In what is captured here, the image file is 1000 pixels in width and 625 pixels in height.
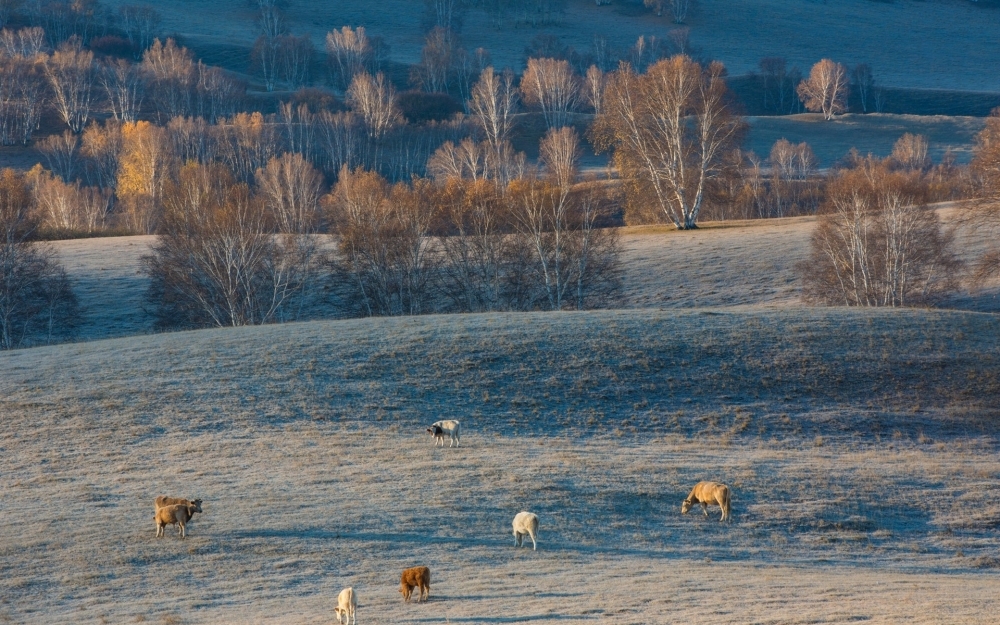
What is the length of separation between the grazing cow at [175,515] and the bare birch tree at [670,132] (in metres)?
59.5

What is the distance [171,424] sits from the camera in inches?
1272

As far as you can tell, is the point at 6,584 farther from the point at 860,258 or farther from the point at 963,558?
the point at 860,258

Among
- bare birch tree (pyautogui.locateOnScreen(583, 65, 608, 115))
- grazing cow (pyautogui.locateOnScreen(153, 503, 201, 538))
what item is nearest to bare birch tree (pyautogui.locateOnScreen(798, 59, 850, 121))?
bare birch tree (pyautogui.locateOnScreen(583, 65, 608, 115))

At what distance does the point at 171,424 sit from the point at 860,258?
125 ft

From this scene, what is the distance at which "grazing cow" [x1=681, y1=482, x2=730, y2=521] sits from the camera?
23.3m

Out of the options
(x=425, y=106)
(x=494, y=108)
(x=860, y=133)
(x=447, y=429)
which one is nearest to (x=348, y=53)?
(x=425, y=106)

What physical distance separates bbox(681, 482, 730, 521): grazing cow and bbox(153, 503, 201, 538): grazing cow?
11.5 m

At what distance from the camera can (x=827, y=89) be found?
167 metres

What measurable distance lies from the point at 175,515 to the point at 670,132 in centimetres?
6142

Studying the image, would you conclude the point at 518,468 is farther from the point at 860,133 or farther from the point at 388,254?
the point at 860,133

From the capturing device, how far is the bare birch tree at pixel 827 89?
166 meters

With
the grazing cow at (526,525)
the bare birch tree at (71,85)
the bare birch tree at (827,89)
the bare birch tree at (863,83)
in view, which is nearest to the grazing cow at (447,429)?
the grazing cow at (526,525)

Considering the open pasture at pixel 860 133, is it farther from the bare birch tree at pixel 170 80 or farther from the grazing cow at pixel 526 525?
the grazing cow at pixel 526 525

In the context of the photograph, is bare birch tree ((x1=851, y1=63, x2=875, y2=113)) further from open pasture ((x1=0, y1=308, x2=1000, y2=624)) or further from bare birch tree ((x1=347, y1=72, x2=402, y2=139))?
open pasture ((x1=0, y1=308, x2=1000, y2=624))
